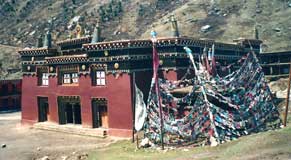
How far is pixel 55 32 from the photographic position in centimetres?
9394

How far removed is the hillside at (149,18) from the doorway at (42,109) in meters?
29.0

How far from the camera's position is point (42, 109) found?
3878 centimetres

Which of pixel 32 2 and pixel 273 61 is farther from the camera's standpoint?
pixel 32 2

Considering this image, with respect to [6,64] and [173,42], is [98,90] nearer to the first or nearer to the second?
[173,42]

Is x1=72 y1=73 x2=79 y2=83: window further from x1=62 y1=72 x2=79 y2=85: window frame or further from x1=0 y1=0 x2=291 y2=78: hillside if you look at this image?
x1=0 y1=0 x2=291 y2=78: hillside

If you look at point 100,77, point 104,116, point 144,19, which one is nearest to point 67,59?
point 100,77

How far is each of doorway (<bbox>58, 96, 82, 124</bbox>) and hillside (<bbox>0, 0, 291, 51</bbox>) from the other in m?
31.5

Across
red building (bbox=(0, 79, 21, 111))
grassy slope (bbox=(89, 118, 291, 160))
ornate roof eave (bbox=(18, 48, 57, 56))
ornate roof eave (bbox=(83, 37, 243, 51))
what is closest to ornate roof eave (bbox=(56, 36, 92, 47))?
ornate roof eave (bbox=(18, 48, 57, 56))

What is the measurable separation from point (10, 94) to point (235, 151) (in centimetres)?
4543

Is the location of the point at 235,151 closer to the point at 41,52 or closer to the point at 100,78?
the point at 100,78

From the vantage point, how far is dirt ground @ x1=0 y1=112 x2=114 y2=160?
1042 inches

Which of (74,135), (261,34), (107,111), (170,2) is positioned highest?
(170,2)

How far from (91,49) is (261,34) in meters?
45.0

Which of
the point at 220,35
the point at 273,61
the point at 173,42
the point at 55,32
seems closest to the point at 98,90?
the point at 173,42
